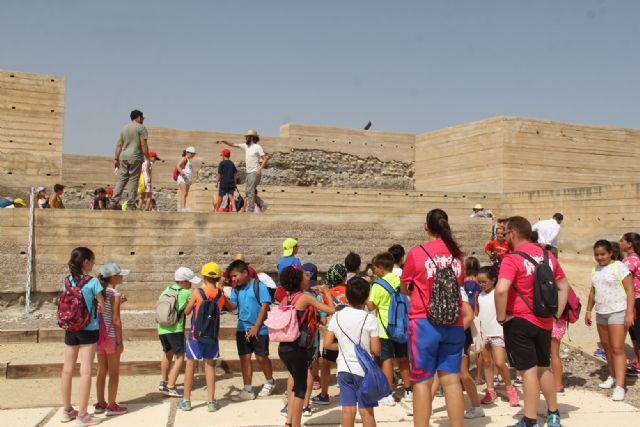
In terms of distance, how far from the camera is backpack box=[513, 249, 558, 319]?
4344mm

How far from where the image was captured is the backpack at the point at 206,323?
5344mm

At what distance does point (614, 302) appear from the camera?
19.0 ft

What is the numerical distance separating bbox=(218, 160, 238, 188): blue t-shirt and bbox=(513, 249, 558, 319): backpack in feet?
23.1

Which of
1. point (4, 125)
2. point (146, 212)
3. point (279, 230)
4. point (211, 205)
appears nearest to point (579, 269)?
point (279, 230)

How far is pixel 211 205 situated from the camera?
45.8 ft

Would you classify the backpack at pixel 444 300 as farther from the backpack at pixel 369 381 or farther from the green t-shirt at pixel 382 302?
the green t-shirt at pixel 382 302

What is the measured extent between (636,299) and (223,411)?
4.20m

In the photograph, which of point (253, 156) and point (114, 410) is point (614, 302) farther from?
point (253, 156)

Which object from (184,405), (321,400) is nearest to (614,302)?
(321,400)

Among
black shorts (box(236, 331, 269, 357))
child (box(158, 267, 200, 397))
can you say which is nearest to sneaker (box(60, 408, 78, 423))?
child (box(158, 267, 200, 397))

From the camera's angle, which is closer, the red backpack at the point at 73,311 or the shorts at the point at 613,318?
the red backpack at the point at 73,311

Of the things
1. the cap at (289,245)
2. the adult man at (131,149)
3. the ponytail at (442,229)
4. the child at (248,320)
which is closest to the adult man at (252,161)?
the adult man at (131,149)

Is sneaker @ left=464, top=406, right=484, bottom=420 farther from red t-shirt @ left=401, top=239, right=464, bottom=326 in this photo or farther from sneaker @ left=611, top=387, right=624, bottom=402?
sneaker @ left=611, top=387, right=624, bottom=402

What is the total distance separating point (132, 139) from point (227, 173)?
195cm
